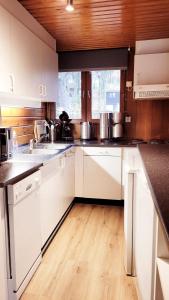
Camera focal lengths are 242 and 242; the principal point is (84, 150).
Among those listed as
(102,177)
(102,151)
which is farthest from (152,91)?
(102,177)

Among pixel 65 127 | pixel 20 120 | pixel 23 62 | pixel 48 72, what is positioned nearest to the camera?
pixel 23 62

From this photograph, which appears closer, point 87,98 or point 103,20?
point 103,20

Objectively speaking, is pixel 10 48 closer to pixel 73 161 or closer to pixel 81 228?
pixel 73 161

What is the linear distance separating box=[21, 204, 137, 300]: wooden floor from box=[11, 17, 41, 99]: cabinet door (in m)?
1.51

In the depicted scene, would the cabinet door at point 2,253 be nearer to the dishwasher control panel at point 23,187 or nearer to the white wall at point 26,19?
the dishwasher control panel at point 23,187

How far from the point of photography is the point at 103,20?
100 inches

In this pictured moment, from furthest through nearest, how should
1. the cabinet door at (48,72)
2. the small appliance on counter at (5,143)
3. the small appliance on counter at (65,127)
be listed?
1. the small appliance on counter at (65,127)
2. the cabinet door at (48,72)
3. the small appliance on counter at (5,143)

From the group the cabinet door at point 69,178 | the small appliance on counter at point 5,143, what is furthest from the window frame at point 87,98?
the small appliance on counter at point 5,143

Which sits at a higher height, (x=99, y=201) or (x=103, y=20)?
(x=103, y=20)

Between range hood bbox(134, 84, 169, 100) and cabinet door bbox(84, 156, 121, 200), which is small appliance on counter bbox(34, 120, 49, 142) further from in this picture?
range hood bbox(134, 84, 169, 100)

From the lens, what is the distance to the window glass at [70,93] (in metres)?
3.84

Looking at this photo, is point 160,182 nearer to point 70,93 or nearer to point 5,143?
point 5,143

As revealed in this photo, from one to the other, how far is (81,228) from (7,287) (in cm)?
126

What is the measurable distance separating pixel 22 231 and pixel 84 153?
179cm
